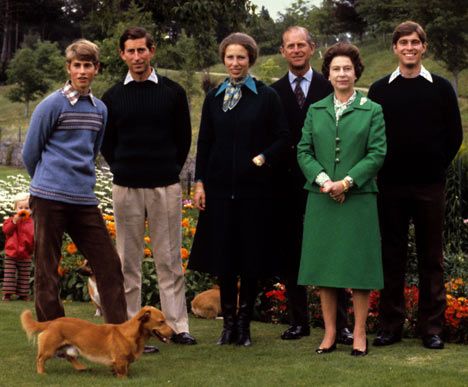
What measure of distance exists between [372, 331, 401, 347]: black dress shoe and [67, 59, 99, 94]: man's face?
2.66m

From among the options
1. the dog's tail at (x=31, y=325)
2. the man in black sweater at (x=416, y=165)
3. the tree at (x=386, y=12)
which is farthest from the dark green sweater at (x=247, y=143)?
the tree at (x=386, y=12)

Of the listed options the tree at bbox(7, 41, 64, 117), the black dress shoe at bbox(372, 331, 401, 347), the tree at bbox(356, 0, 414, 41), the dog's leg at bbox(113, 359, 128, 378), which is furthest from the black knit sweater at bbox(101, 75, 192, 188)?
the tree at bbox(7, 41, 64, 117)

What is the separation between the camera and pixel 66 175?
5785 mm

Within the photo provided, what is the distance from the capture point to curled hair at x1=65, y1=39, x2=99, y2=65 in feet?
19.1

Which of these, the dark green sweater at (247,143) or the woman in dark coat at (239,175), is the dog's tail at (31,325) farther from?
the dark green sweater at (247,143)

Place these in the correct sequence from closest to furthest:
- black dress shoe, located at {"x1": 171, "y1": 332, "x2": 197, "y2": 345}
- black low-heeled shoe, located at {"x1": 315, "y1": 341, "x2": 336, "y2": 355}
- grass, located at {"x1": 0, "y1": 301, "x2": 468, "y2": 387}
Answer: grass, located at {"x1": 0, "y1": 301, "x2": 468, "y2": 387} < black low-heeled shoe, located at {"x1": 315, "y1": 341, "x2": 336, "y2": 355} < black dress shoe, located at {"x1": 171, "y1": 332, "x2": 197, "y2": 345}

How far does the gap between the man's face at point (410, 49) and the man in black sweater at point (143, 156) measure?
155 centimetres

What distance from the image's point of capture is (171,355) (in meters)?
6.37

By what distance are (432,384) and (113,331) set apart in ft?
6.22

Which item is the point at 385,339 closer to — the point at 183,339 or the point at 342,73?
the point at 183,339

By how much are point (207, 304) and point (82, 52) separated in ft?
10.1

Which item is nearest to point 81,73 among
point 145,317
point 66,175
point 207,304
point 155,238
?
point 66,175

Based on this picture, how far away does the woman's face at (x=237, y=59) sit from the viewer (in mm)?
6430

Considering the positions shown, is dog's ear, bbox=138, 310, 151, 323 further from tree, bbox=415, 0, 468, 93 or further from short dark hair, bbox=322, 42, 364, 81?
tree, bbox=415, 0, 468, 93
